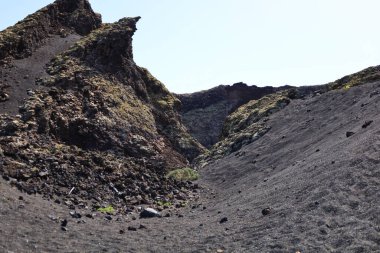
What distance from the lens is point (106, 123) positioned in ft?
79.3

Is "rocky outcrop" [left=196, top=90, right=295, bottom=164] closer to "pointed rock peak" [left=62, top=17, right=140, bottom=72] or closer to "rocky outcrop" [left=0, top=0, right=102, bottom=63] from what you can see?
"pointed rock peak" [left=62, top=17, right=140, bottom=72]

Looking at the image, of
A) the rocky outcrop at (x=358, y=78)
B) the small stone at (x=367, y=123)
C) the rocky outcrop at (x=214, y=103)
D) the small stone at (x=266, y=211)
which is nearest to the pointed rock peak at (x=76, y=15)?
the rocky outcrop at (x=358, y=78)

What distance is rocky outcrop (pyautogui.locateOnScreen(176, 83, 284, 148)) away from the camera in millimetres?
68250

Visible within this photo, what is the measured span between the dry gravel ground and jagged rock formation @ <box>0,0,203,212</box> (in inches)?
87.4

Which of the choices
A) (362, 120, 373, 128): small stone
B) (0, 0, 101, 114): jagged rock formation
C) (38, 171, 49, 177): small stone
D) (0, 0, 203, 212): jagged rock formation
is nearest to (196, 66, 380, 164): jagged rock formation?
(0, 0, 203, 212): jagged rock formation

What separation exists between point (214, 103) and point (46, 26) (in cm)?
4467

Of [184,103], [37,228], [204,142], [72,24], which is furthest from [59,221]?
[184,103]

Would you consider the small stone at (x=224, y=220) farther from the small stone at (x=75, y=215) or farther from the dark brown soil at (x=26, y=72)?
the dark brown soil at (x=26, y=72)

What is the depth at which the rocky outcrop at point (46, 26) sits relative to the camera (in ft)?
86.0

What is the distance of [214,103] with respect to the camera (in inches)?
2874

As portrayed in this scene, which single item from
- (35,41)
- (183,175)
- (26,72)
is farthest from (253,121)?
(26,72)

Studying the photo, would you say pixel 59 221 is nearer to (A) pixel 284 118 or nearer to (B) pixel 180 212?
(B) pixel 180 212

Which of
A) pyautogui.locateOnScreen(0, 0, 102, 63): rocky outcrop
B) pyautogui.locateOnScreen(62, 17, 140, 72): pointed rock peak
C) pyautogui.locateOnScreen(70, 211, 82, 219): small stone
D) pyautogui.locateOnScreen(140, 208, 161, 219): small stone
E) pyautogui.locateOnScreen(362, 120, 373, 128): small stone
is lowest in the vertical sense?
pyautogui.locateOnScreen(140, 208, 161, 219): small stone

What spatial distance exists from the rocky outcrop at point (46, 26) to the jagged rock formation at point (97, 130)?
0.50ft
